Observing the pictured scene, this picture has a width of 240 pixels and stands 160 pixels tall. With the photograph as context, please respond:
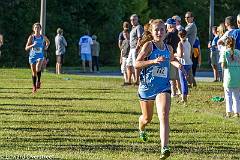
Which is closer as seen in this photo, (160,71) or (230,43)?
(160,71)

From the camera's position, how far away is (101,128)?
14578mm

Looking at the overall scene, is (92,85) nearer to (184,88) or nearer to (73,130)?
(184,88)

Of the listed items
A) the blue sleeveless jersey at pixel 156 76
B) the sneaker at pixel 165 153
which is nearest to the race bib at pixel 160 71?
the blue sleeveless jersey at pixel 156 76

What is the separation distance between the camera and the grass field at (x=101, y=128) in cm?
1156

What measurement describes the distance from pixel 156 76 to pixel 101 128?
3.13m

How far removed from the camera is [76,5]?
50.8 meters

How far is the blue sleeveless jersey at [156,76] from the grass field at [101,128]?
0.86 meters

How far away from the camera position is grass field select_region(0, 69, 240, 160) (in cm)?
1156

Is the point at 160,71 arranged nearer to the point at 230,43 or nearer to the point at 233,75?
the point at 230,43

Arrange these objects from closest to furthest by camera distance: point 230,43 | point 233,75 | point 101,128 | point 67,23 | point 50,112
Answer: point 101,128, point 230,43, point 233,75, point 50,112, point 67,23

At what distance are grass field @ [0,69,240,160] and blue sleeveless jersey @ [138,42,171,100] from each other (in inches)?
34.0

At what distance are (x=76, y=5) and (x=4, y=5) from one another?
449 cm

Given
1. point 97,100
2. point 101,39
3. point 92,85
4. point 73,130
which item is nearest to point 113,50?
point 101,39

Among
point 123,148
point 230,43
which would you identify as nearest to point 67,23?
point 230,43
